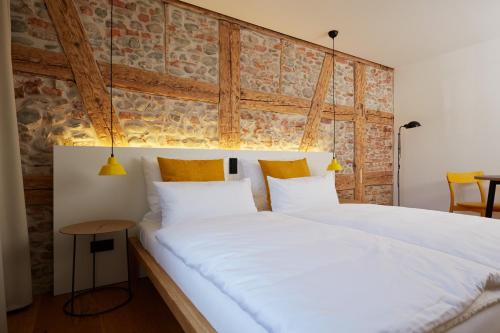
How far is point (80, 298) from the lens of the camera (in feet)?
6.97

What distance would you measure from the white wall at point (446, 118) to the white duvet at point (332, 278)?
3389 mm

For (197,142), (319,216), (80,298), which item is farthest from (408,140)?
(80,298)

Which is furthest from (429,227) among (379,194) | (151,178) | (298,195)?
(379,194)

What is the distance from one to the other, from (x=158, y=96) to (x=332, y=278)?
2.30 meters

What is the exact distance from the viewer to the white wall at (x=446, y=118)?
147 inches

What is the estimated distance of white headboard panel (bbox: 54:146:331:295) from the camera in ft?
7.07

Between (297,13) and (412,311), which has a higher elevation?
(297,13)

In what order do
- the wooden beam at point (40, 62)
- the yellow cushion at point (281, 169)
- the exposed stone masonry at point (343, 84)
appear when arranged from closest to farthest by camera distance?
1. the wooden beam at point (40, 62)
2. the yellow cushion at point (281, 169)
3. the exposed stone masonry at point (343, 84)

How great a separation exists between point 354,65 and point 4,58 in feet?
13.1

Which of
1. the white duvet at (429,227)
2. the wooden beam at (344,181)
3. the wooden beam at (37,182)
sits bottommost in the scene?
the white duvet at (429,227)

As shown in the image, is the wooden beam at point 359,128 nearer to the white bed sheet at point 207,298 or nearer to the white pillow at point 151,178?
the white pillow at point 151,178

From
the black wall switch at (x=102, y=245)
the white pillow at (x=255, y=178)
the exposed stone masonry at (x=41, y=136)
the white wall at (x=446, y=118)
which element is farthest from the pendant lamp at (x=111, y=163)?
the white wall at (x=446, y=118)

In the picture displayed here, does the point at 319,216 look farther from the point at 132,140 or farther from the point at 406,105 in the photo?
the point at 406,105

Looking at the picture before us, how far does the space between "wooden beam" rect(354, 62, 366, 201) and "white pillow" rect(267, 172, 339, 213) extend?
5.46ft
